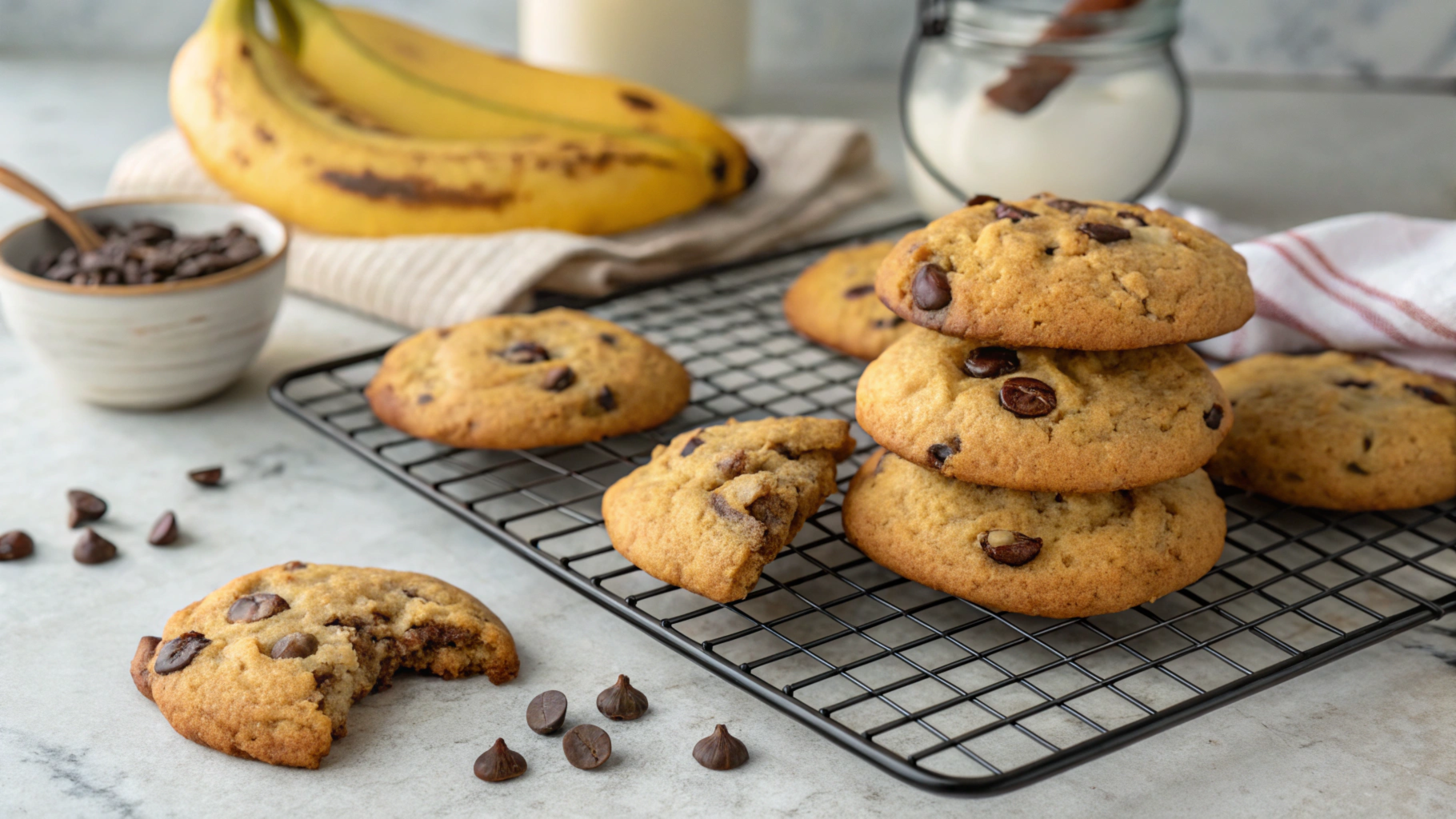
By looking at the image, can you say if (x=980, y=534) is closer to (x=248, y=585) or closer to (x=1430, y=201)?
(x=248, y=585)

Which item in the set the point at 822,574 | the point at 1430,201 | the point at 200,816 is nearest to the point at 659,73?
the point at 1430,201

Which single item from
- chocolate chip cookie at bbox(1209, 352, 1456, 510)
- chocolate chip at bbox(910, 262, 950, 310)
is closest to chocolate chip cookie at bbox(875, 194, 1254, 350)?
chocolate chip at bbox(910, 262, 950, 310)

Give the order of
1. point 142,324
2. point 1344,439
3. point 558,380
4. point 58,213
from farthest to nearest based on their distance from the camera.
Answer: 1. point 58,213
2. point 142,324
3. point 558,380
4. point 1344,439

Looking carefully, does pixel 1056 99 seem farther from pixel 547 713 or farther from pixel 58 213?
pixel 58 213

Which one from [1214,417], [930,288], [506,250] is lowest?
[506,250]

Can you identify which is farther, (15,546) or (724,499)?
(15,546)

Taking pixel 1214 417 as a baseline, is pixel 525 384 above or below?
below

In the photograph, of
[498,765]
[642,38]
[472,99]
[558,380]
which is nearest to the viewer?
[498,765]

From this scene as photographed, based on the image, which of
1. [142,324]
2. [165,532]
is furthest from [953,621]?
[142,324]
